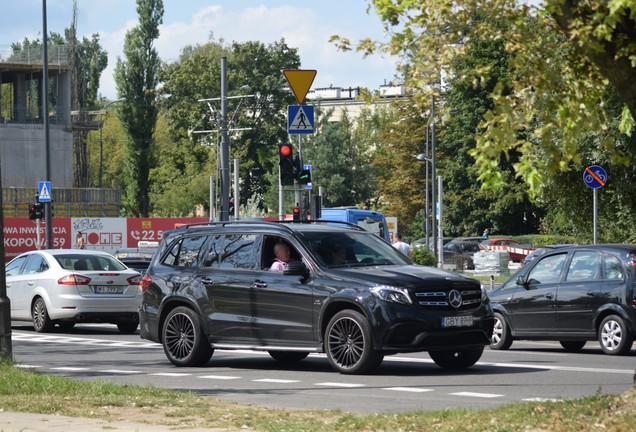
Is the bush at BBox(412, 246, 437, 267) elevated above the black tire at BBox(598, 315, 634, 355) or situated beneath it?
elevated above

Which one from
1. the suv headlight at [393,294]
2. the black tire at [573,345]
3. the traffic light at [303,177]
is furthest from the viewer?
the traffic light at [303,177]

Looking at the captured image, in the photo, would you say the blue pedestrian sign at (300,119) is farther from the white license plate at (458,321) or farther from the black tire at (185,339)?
the white license plate at (458,321)

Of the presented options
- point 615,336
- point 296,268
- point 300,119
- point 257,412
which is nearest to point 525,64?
point 257,412

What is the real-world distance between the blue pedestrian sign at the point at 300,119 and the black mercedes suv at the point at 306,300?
A: 296 inches

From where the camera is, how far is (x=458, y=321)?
1537 cm

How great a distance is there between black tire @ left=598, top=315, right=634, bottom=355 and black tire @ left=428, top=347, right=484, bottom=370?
9.72 feet

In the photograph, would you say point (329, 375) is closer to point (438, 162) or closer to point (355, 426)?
point (355, 426)

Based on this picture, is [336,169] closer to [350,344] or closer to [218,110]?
[218,110]

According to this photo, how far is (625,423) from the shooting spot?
8.69 m

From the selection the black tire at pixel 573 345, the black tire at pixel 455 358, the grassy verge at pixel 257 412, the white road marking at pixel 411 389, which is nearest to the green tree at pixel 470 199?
the black tire at pixel 573 345

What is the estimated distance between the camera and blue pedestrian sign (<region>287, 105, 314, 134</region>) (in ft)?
83.3

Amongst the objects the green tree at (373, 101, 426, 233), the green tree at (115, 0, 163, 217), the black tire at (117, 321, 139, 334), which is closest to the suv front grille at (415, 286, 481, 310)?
the black tire at (117, 321, 139, 334)

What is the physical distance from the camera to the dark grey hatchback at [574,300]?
59.8 feet

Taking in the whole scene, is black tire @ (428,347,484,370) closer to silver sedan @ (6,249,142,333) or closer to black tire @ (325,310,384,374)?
black tire @ (325,310,384,374)
